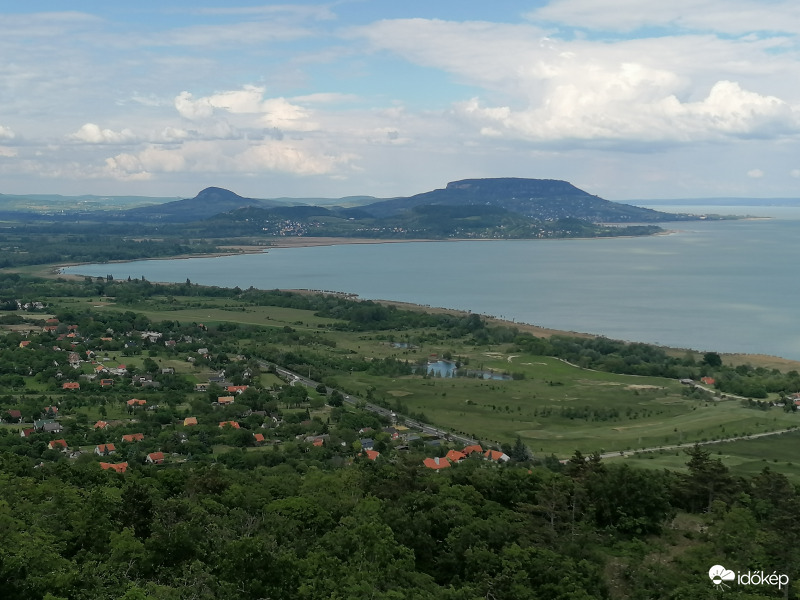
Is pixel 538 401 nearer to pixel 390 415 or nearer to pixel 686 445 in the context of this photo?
pixel 390 415

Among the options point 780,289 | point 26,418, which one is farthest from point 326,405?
point 780,289

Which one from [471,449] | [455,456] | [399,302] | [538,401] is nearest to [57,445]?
[455,456]

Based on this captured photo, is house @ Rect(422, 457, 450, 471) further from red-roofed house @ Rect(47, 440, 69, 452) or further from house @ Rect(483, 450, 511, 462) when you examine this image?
red-roofed house @ Rect(47, 440, 69, 452)

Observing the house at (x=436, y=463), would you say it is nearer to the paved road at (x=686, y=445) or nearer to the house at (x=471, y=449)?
the house at (x=471, y=449)

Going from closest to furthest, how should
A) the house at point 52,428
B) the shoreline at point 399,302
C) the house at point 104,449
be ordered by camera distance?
1. the house at point 104,449
2. the house at point 52,428
3. the shoreline at point 399,302

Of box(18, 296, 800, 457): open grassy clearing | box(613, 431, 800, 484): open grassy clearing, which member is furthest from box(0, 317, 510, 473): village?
box(613, 431, 800, 484): open grassy clearing

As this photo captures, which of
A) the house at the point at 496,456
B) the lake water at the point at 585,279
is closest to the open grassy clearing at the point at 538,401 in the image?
the house at the point at 496,456
